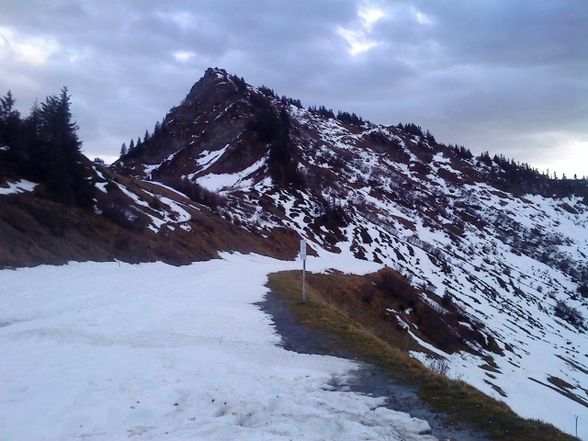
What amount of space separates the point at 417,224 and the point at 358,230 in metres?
38.6

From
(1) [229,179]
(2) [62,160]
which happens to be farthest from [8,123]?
(1) [229,179]

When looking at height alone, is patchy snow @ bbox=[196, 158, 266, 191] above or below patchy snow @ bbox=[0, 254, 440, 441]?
above

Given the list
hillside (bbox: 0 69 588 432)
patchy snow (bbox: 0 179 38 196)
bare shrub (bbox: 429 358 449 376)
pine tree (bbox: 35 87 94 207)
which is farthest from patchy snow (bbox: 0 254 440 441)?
pine tree (bbox: 35 87 94 207)

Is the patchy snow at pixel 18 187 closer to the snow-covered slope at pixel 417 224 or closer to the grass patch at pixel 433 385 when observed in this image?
the grass patch at pixel 433 385

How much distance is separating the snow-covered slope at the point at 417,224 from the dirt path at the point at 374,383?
43.5 ft

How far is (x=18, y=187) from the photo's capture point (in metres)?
30.0

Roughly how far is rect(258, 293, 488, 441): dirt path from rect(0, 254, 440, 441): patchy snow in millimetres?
313

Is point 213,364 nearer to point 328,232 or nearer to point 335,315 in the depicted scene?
point 335,315

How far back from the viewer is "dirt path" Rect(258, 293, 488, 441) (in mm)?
7930

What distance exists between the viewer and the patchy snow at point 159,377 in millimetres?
7418

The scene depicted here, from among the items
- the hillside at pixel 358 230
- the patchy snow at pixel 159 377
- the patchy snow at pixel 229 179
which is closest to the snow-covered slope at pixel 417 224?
the patchy snow at pixel 229 179

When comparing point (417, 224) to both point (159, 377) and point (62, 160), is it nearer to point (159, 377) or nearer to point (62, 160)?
point (62, 160)

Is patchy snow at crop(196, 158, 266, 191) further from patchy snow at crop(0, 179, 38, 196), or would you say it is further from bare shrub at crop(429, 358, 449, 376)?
bare shrub at crop(429, 358, 449, 376)

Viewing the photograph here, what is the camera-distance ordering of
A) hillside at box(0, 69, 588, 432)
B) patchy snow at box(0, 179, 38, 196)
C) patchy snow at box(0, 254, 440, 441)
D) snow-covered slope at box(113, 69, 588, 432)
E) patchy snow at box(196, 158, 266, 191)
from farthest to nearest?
patchy snow at box(196, 158, 266, 191), snow-covered slope at box(113, 69, 588, 432), hillside at box(0, 69, 588, 432), patchy snow at box(0, 179, 38, 196), patchy snow at box(0, 254, 440, 441)
